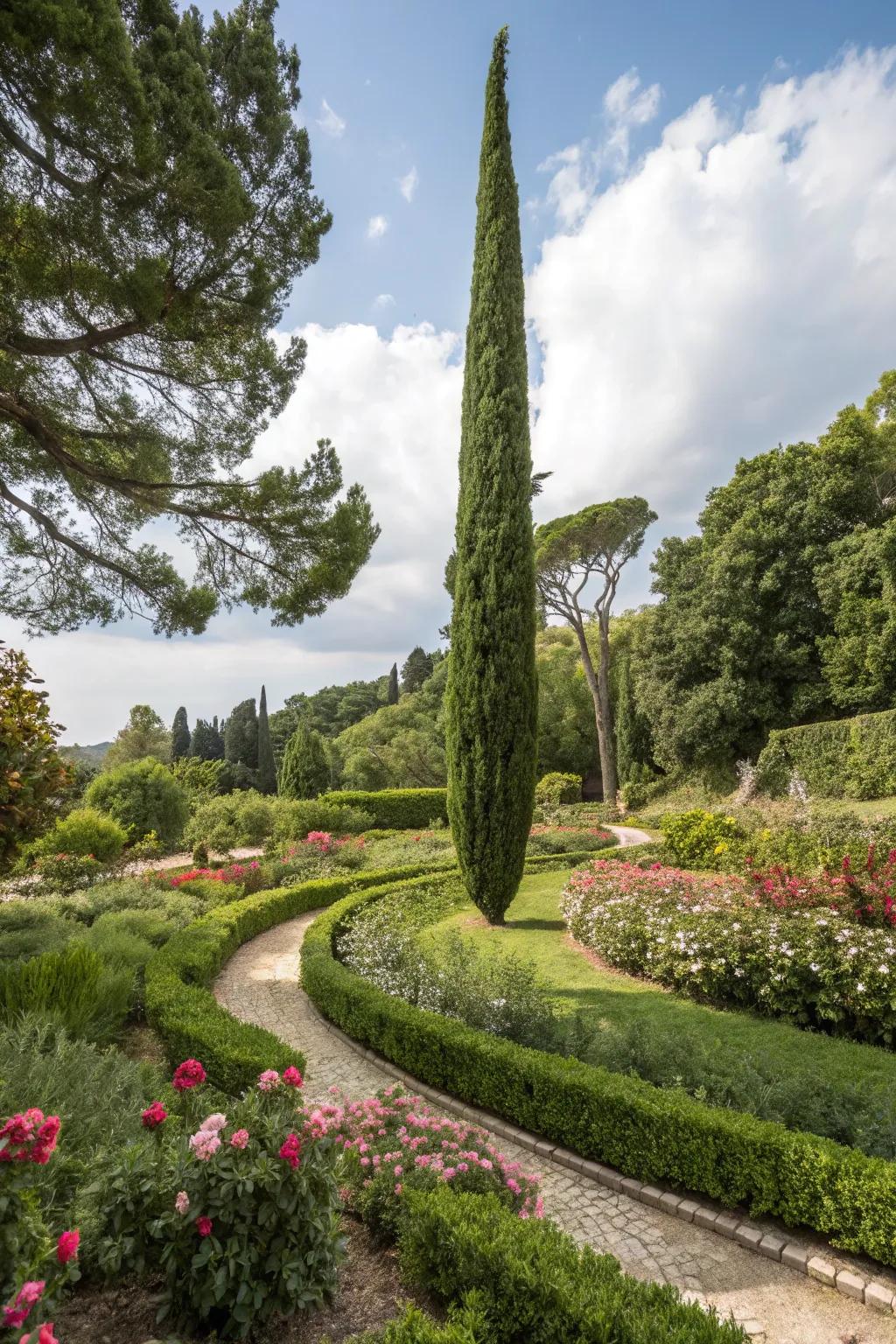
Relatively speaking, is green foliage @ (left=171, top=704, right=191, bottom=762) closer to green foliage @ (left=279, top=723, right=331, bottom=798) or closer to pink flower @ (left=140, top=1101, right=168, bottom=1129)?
green foliage @ (left=279, top=723, right=331, bottom=798)

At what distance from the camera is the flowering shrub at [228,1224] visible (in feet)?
7.37

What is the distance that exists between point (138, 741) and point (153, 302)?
3019 centimetres

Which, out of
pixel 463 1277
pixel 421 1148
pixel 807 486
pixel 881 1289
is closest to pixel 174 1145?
pixel 463 1277

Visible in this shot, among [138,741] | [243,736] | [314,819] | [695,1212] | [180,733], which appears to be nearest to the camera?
[695,1212]

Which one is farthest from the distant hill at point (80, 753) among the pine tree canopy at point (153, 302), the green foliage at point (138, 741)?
the pine tree canopy at point (153, 302)

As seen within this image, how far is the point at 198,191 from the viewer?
5.25 meters

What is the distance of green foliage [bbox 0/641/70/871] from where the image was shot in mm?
5262

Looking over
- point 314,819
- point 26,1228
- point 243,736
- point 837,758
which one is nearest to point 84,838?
point 314,819

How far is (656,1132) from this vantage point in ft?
12.5

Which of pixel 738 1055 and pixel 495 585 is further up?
pixel 495 585

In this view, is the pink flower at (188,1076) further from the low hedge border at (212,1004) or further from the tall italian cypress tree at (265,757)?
the tall italian cypress tree at (265,757)

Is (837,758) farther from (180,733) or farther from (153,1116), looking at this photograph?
(180,733)

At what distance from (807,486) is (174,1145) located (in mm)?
23812

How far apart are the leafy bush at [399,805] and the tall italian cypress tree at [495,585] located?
12.0 m
